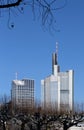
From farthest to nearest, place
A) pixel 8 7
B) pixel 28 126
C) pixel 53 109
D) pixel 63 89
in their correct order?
pixel 63 89, pixel 53 109, pixel 28 126, pixel 8 7

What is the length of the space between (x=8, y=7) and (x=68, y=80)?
495 ft

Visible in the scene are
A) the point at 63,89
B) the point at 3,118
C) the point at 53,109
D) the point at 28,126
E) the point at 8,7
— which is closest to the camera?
the point at 8,7

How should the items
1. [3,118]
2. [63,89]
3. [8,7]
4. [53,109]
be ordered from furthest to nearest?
[63,89], [53,109], [3,118], [8,7]

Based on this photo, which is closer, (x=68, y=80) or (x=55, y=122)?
(x=55, y=122)

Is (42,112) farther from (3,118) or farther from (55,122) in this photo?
(3,118)

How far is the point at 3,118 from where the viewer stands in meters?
50.2

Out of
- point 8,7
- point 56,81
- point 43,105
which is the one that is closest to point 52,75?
point 56,81

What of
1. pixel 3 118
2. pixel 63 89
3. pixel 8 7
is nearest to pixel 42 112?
pixel 3 118

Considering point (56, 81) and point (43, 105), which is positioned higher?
point (56, 81)

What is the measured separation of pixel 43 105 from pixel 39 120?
7.39 m

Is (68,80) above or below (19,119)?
above

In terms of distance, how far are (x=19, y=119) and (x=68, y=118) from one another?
6.54 m

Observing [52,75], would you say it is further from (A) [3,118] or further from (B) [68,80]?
(A) [3,118]

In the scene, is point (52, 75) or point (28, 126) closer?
point (28, 126)
